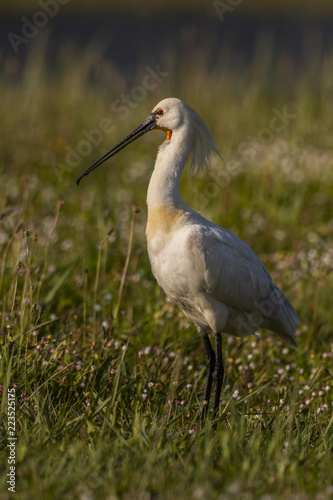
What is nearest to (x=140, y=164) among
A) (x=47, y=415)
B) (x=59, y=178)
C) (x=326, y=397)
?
(x=59, y=178)

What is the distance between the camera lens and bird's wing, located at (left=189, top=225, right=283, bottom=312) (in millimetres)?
4168

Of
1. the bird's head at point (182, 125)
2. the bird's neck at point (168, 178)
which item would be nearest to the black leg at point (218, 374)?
the bird's neck at point (168, 178)

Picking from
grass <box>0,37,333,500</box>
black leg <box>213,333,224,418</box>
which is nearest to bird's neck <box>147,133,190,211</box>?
grass <box>0,37,333,500</box>

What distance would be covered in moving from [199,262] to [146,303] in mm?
1432

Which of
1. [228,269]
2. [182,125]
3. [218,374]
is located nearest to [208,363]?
[218,374]

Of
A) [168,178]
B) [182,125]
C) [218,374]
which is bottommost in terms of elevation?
[218,374]

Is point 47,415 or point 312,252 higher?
point 47,415

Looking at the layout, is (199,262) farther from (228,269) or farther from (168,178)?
(168,178)

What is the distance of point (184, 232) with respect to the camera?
4176 mm

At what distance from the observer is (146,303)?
5.50 m

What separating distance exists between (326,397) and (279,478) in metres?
1.52

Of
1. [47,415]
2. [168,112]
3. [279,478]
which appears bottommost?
[279,478]

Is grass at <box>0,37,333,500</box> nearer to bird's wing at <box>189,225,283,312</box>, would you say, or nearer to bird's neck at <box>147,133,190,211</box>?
bird's neck at <box>147,133,190,211</box>

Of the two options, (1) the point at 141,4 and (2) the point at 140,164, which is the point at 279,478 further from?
(1) the point at 141,4
